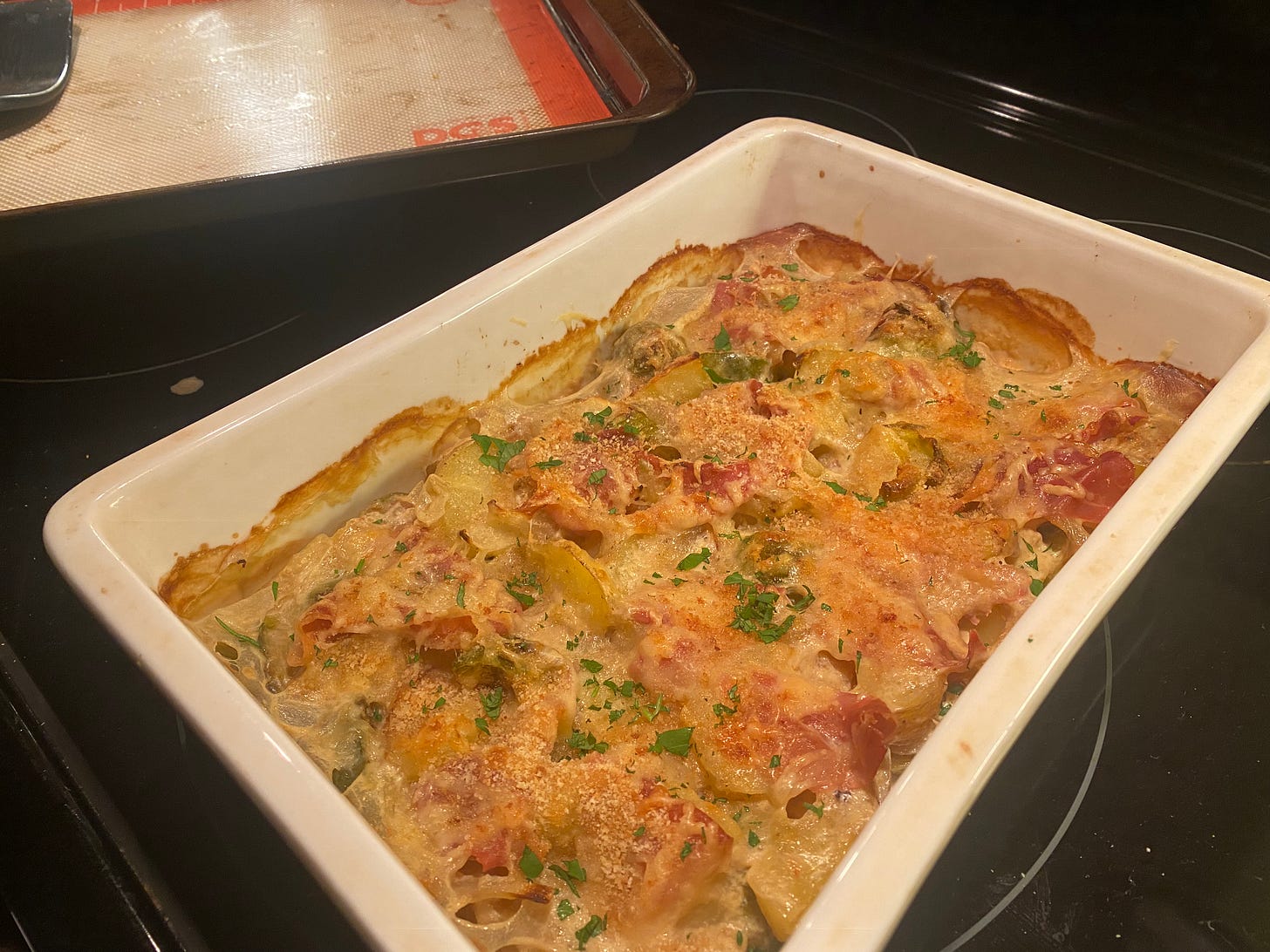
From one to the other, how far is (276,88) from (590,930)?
203 centimetres

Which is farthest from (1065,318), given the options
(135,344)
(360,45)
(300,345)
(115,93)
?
(115,93)

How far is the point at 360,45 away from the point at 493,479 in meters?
1.57

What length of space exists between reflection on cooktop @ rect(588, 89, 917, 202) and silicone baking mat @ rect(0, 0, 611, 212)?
15 cm

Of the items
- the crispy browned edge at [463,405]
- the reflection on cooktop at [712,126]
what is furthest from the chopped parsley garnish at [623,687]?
the reflection on cooktop at [712,126]

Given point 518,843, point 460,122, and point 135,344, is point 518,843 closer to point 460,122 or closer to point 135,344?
point 135,344

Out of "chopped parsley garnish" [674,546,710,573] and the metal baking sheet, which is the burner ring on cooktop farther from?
the metal baking sheet

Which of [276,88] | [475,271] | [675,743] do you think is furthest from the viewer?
[276,88]

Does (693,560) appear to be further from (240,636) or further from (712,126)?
(712,126)

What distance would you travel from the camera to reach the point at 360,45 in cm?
227

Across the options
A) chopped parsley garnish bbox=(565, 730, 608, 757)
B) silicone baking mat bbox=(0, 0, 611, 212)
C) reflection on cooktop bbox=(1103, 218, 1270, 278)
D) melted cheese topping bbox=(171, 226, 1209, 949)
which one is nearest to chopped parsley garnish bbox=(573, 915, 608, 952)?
melted cheese topping bbox=(171, 226, 1209, 949)

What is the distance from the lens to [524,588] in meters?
1.14

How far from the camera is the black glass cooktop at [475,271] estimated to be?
1061 millimetres

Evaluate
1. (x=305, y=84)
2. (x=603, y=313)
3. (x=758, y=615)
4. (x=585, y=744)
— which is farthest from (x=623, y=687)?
(x=305, y=84)

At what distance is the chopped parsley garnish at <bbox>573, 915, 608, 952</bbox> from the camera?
33.8 inches
